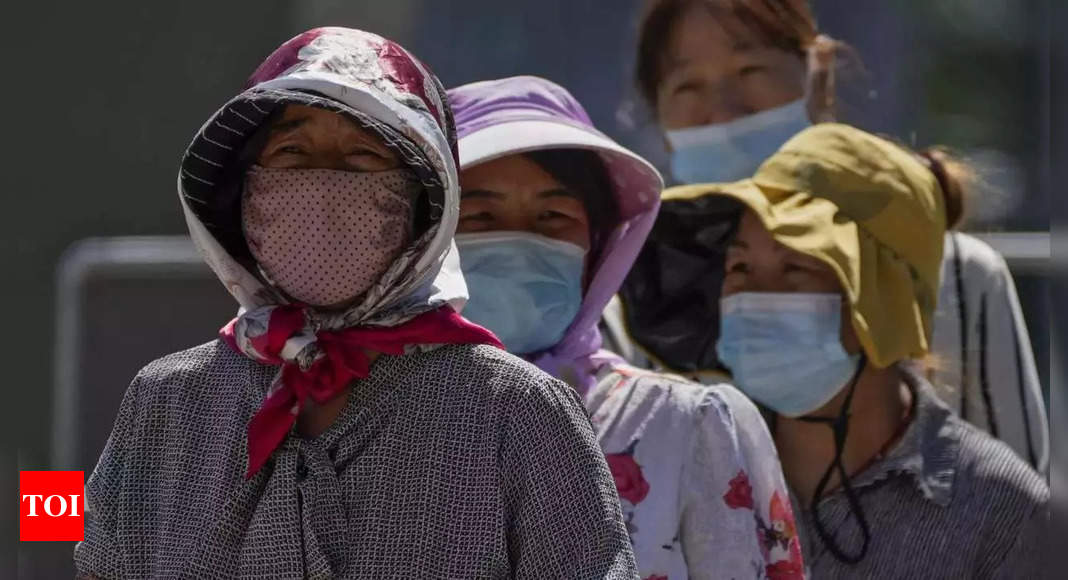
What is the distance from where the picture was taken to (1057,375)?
→ 8.52 ft

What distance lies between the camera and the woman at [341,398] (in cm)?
218

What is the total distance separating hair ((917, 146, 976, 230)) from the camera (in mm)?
4336

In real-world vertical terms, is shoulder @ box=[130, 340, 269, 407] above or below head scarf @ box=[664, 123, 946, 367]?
above

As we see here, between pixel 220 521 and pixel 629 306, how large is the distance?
2169 mm

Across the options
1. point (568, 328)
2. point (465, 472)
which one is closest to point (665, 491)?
point (568, 328)

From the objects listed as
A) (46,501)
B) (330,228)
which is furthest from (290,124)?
(46,501)

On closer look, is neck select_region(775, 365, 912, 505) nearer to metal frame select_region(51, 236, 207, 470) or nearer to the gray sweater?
metal frame select_region(51, 236, 207, 470)

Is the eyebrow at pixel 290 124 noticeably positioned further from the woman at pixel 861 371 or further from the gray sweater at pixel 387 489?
the woman at pixel 861 371

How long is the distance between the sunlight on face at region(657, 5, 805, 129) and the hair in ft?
1.47

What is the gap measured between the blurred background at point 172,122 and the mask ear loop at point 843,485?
69 centimetres

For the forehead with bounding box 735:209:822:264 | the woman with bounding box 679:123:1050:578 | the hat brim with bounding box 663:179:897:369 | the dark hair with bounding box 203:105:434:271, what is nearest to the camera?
the dark hair with bounding box 203:105:434:271

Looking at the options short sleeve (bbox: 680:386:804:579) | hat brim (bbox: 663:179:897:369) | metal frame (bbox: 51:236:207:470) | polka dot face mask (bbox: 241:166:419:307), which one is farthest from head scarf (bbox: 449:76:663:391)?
metal frame (bbox: 51:236:207:470)

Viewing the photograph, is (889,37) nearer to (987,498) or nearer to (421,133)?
(987,498)

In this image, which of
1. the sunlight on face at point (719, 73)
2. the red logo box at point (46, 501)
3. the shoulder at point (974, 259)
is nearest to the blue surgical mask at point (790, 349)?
the shoulder at point (974, 259)
